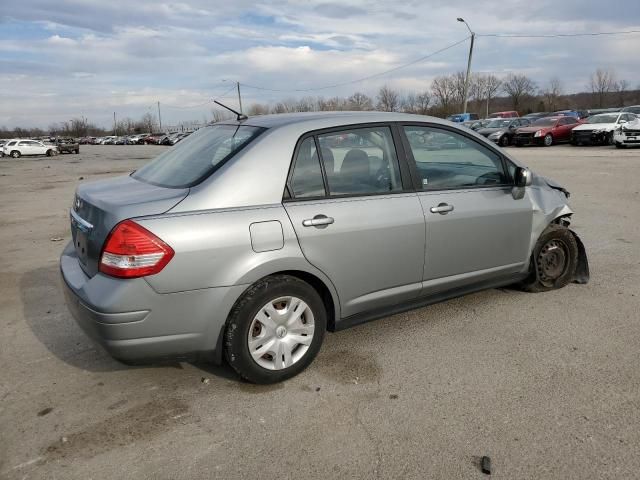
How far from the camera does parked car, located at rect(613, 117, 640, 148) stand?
2214cm

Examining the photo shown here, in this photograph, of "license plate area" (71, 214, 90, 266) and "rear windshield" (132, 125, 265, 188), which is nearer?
"license plate area" (71, 214, 90, 266)

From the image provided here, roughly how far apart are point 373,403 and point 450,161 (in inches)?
78.5

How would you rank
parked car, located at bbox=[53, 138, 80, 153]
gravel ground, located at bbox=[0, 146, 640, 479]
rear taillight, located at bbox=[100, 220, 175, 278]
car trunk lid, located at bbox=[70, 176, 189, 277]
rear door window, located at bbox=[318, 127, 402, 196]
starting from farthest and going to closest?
parked car, located at bbox=[53, 138, 80, 153]
rear door window, located at bbox=[318, 127, 402, 196]
car trunk lid, located at bbox=[70, 176, 189, 277]
rear taillight, located at bbox=[100, 220, 175, 278]
gravel ground, located at bbox=[0, 146, 640, 479]

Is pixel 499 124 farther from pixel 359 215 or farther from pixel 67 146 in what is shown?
pixel 67 146

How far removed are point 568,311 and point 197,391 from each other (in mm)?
3104

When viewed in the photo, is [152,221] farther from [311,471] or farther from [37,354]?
[37,354]

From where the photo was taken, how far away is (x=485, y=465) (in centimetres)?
251

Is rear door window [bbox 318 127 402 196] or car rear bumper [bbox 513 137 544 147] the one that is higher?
car rear bumper [bbox 513 137 544 147]

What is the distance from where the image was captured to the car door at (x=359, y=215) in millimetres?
3295

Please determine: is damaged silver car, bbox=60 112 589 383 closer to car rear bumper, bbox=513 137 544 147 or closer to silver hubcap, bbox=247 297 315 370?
silver hubcap, bbox=247 297 315 370

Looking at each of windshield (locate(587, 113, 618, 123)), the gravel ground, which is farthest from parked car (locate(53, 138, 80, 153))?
the gravel ground

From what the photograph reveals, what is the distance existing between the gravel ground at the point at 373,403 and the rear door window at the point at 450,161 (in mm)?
1139

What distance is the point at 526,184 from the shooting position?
4.19 meters

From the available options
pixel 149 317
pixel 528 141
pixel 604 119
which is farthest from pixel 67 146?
pixel 149 317
